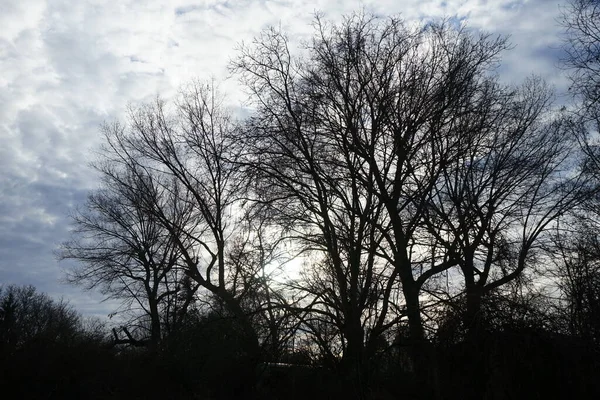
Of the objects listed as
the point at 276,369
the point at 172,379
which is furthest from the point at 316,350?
the point at 172,379

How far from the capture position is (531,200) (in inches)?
752

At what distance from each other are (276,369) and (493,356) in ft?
20.0

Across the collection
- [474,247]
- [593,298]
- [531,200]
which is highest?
[531,200]

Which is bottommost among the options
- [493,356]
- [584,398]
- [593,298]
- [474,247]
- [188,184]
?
[584,398]

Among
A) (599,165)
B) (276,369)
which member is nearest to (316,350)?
(276,369)

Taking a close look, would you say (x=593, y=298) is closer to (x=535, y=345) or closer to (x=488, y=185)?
(x=535, y=345)

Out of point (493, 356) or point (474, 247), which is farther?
point (474, 247)

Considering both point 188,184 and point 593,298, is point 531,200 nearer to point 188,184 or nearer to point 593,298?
point 593,298

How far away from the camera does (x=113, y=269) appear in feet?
85.9

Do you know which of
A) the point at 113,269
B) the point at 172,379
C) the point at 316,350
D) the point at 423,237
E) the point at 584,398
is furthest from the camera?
the point at 113,269

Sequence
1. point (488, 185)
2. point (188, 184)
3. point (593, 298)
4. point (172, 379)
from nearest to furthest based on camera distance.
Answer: point (593, 298) → point (172, 379) → point (488, 185) → point (188, 184)

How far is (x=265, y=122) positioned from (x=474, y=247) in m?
7.21

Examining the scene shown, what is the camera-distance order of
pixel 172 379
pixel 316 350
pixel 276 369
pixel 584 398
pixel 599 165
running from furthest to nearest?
pixel 599 165
pixel 172 379
pixel 276 369
pixel 316 350
pixel 584 398

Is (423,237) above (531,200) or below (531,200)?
below
